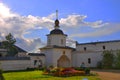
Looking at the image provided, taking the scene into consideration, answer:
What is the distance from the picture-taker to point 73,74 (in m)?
33.4

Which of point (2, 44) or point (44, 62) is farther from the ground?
point (2, 44)

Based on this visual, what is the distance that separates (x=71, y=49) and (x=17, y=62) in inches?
594

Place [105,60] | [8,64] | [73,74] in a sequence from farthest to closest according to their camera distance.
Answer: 1. [105,60]
2. [8,64]
3. [73,74]

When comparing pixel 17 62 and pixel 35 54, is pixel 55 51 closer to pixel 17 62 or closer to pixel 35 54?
pixel 35 54

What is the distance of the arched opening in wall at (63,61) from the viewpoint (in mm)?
56509

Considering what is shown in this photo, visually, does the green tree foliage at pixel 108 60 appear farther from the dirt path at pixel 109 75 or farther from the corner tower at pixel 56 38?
the dirt path at pixel 109 75

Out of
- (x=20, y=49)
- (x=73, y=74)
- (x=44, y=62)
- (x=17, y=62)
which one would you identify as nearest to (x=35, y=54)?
(x=44, y=62)

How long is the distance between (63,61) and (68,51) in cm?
243

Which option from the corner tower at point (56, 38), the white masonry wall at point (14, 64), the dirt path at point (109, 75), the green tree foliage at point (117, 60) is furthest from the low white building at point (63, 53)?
the dirt path at point (109, 75)

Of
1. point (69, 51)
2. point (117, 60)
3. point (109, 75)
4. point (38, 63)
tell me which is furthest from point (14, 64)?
point (117, 60)

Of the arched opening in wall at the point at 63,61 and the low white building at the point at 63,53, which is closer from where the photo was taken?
the low white building at the point at 63,53

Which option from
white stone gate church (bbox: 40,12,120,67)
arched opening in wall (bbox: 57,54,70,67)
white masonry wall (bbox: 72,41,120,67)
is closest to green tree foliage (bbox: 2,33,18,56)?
white stone gate church (bbox: 40,12,120,67)

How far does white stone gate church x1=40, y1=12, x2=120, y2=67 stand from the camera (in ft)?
181

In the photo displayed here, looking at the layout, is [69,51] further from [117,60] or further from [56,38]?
[117,60]
